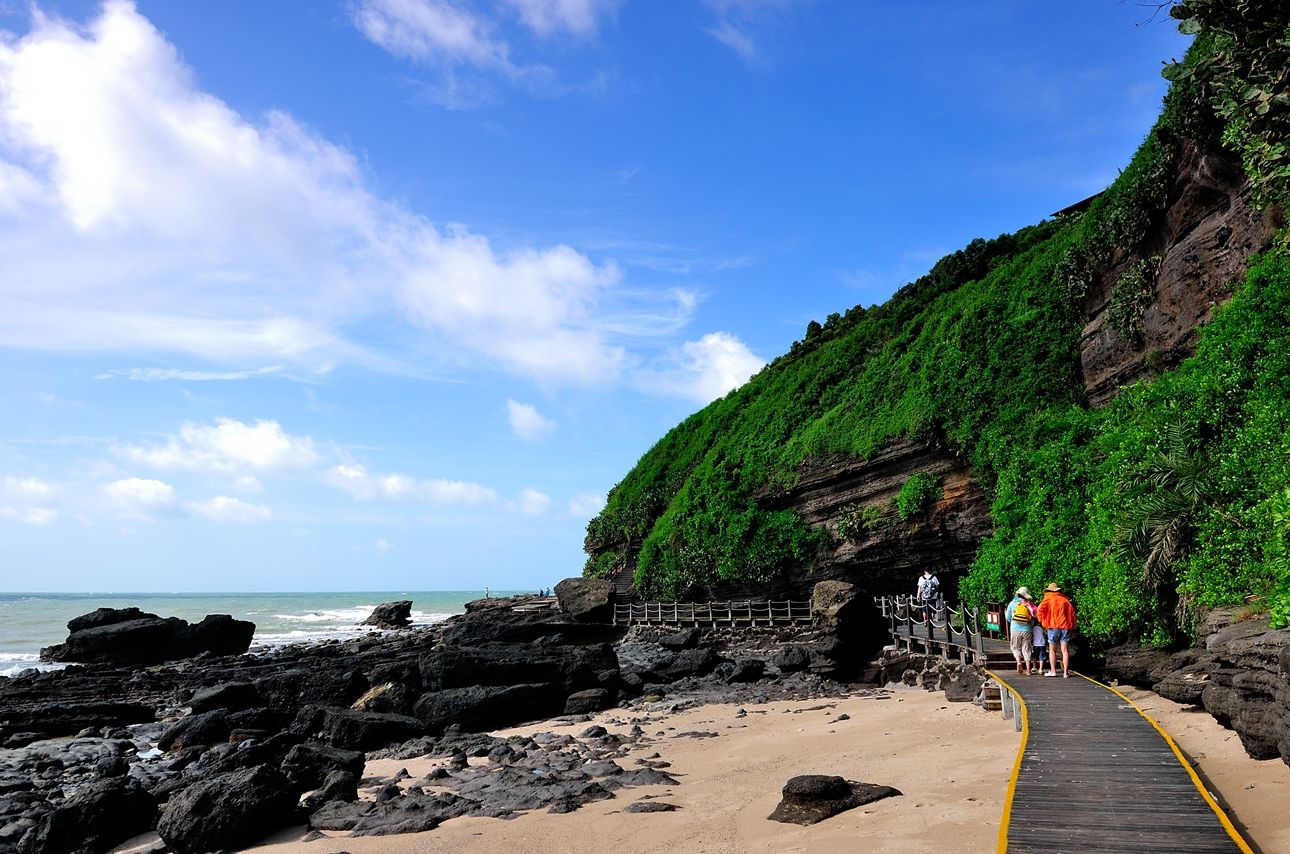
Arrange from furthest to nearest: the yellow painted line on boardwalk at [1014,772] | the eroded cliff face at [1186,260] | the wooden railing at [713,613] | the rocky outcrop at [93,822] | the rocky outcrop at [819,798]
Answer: the wooden railing at [713,613] → the eroded cliff face at [1186,260] → the rocky outcrop at [93,822] → the rocky outcrop at [819,798] → the yellow painted line on boardwalk at [1014,772]

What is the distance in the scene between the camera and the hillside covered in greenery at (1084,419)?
10.2m

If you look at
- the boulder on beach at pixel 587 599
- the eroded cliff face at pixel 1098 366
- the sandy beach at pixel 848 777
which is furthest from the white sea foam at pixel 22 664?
the eroded cliff face at pixel 1098 366

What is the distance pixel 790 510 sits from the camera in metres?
32.9

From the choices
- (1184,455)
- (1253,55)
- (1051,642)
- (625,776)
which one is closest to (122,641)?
(625,776)

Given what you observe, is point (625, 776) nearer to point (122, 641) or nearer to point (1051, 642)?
point (1051, 642)

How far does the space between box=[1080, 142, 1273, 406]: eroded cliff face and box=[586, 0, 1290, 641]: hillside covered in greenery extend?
370 mm

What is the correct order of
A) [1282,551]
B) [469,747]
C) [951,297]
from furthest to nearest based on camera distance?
[951,297], [469,747], [1282,551]

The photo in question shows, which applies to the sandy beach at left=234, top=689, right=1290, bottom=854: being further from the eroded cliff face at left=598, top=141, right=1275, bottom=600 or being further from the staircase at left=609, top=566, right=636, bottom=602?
the staircase at left=609, top=566, right=636, bottom=602

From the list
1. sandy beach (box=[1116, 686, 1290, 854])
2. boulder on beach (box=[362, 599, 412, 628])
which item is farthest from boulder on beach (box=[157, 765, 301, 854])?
boulder on beach (box=[362, 599, 412, 628])

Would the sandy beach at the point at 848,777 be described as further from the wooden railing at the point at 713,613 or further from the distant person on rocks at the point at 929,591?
the wooden railing at the point at 713,613

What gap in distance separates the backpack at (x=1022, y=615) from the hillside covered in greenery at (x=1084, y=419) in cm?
111

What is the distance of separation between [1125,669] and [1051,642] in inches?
47.3

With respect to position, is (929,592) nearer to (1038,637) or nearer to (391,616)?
(1038,637)

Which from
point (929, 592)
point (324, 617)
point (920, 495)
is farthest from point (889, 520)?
point (324, 617)
